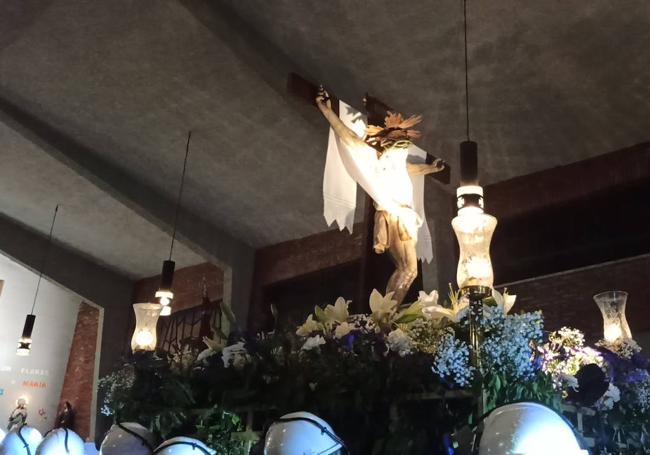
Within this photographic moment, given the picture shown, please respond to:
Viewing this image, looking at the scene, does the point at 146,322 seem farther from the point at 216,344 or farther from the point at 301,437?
the point at 301,437

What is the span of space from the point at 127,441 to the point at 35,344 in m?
10.8

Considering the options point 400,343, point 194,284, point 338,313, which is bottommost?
point 400,343

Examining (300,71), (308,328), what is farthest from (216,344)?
(300,71)

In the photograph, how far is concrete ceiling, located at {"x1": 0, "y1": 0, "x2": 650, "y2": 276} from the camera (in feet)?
17.8

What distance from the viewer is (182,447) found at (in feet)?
7.59

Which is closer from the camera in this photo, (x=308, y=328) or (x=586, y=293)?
(x=308, y=328)

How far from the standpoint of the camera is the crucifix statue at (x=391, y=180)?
3393 mm

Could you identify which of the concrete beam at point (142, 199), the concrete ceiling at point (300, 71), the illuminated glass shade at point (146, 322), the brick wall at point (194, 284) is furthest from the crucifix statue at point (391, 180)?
the brick wall at point (194, 284)

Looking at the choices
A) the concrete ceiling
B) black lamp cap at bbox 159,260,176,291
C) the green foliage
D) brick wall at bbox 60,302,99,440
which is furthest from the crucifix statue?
brick wall at bbox 60,302,99,440

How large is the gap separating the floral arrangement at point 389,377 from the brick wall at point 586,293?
3.83 m

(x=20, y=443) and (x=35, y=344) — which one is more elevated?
(x=35, y=344)

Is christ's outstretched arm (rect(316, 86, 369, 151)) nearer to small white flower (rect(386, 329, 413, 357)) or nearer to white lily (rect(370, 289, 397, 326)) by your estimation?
white lily (rect(370, 289, 397, 326))

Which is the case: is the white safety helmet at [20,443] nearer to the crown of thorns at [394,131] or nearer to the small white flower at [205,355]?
the small white flower at [205,355]

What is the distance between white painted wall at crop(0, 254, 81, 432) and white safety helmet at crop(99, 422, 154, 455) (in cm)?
1025
